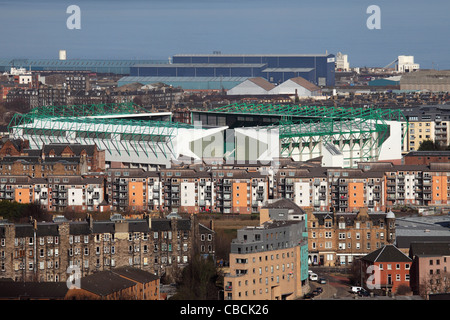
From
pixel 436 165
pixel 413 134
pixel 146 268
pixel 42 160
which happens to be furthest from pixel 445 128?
pixel 146 268

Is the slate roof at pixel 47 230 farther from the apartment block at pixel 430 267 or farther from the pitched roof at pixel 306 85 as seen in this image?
the pitched roof at pixel 306 85

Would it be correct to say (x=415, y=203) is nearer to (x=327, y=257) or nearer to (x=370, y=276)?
(x=327, y=257)

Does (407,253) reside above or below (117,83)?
below

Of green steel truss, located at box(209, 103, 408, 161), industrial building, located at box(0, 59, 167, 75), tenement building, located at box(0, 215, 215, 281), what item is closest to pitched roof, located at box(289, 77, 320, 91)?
industrial building, located at box(0, 59, 167, 75)
